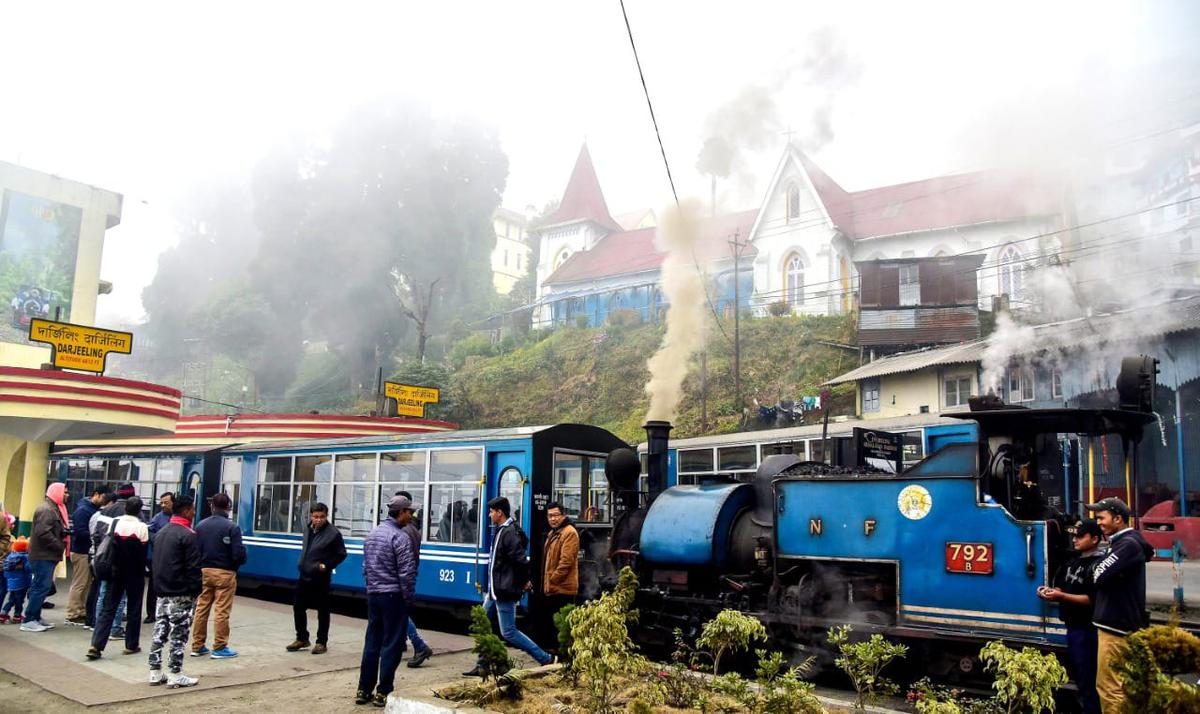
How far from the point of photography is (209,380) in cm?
5922

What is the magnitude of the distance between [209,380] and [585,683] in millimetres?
59246

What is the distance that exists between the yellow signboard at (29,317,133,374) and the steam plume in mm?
10749

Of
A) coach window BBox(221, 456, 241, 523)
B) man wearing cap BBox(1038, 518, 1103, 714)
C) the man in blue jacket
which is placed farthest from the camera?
coach window BBox(221, 456, 241, 523)

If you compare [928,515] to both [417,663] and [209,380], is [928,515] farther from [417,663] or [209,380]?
[209,380]

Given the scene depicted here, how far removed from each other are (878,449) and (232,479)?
11.9m

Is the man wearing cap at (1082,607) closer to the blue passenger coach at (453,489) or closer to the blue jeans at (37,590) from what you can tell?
the blue passenger coach at (453,489)

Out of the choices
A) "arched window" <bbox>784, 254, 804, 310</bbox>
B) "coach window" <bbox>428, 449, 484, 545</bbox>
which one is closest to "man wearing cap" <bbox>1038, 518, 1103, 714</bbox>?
"coach window" <bbox>428, 449, 484, 545</bbox>

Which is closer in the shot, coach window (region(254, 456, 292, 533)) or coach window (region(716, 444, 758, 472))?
coach window (region(716, 444, 758, 472))

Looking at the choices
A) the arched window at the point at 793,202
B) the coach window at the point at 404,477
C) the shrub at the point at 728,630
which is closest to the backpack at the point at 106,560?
the coach window at the point at 404,477

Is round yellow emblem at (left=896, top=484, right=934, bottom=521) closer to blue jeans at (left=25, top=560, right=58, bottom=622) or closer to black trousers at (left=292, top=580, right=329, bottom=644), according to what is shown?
black trousers at (left=292, top=580, right=329, bottom=644)

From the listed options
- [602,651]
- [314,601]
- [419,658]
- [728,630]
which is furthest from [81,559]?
[728,630]

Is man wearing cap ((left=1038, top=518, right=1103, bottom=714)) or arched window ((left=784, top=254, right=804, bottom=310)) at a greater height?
arched window ((left=784, top=254, right=804, bottom=310))

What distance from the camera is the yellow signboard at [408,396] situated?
93.8 feet

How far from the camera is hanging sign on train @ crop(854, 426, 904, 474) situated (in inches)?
349
